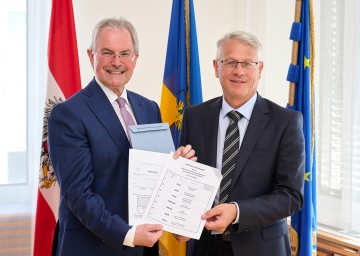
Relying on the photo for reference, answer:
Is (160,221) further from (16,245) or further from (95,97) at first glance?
(16,245)

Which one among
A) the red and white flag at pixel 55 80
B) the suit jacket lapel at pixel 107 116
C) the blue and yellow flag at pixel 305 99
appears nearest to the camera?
the suit jacket lapel at pixel 107 116

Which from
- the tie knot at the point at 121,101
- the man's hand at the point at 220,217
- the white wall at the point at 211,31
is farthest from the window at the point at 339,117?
the tie knot at the point at 121,101

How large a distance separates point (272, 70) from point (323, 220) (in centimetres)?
143

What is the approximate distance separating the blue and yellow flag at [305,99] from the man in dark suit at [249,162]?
78 centimetres

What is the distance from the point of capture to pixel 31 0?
3152mm

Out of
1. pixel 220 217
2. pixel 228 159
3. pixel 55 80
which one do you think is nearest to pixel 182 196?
pixel 220 217

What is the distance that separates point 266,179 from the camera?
1873 millimetres

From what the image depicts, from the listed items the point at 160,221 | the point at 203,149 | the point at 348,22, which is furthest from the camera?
the point at 348,22

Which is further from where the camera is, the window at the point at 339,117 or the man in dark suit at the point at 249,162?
the window at the point at 339,117

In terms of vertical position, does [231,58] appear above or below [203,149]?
above

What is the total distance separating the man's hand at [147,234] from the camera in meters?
1.64

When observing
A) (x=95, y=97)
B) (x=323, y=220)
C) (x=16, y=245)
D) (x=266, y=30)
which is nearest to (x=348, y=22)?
(x=266, y=30)

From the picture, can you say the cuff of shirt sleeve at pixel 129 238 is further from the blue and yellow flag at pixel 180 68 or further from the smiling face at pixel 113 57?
the blue and yellow flag at pixel 180 68

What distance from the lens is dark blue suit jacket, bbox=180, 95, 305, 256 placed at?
181 cm
